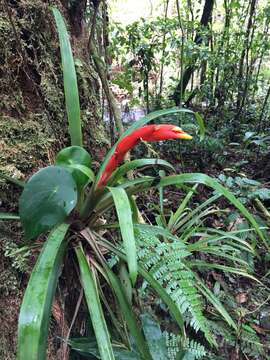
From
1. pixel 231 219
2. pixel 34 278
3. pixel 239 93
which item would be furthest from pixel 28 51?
pixel 239 93

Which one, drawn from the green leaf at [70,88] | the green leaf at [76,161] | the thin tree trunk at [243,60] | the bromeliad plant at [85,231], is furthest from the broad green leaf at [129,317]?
the thin tree trunk at [243,60]

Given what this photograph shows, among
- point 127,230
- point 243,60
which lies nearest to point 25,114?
point 127,230

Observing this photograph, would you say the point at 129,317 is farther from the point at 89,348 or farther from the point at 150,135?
the point at 150,135

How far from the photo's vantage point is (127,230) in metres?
0.65

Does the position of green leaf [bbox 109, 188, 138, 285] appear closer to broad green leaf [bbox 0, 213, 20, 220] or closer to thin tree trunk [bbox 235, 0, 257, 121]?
broad green leaf [bbox 0, 213, 20, 220]

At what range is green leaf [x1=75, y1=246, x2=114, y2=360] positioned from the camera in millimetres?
669

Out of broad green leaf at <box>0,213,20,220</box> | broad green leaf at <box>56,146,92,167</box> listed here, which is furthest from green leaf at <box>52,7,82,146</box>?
broad green leaf at <box>0,213,20,220</box>

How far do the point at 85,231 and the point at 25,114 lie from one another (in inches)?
18.1

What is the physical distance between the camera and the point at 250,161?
2.77 metres

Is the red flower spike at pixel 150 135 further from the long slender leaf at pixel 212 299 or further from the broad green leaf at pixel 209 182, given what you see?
the long slender leaf at pixel 212 299

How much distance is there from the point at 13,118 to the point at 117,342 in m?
0.72

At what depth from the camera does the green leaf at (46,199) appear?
68cm

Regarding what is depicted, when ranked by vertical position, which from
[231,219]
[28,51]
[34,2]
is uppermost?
[34,2]

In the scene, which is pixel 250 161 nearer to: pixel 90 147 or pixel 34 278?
pixel 90 147
